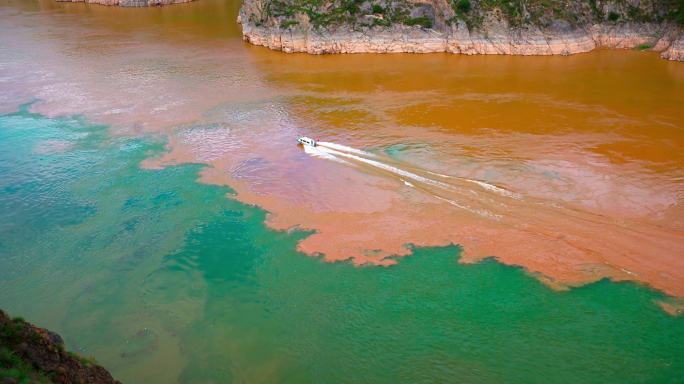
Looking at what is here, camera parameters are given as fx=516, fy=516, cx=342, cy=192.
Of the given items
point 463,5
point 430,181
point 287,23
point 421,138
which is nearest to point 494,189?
point 430,181

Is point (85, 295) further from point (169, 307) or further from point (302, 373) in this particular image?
point (302, 373)

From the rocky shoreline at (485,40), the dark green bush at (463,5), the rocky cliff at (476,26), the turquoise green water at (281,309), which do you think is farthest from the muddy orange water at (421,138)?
the dark green bush at (463,5)

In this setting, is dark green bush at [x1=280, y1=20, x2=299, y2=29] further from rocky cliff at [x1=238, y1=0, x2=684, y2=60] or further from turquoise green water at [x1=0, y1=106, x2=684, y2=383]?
turquoise green water at [x1=0, y1=106, x2=684, y2=383]

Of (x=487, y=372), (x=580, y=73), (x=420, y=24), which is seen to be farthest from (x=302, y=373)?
(x=420, y=24)

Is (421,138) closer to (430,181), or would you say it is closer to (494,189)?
(430,181)

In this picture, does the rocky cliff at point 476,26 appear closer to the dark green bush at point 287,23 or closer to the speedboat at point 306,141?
the dark green bush at point 287,23
